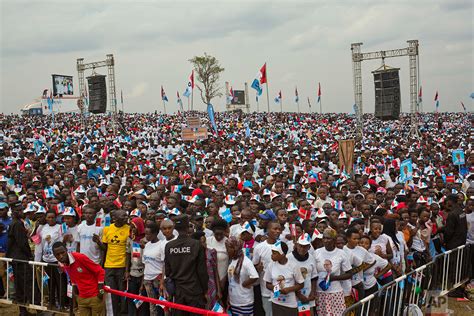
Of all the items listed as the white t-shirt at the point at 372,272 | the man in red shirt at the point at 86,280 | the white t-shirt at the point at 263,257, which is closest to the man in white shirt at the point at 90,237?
the man in red shirt at the point at 86,280

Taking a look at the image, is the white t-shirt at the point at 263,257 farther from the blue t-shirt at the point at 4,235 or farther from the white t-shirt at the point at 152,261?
the blue t-shirt at the point at 4,235

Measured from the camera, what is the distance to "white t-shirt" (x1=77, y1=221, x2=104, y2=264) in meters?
7.55

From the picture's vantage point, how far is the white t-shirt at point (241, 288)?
19.4 feet

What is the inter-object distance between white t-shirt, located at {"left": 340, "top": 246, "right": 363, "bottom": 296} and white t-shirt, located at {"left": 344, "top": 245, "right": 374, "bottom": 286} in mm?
37

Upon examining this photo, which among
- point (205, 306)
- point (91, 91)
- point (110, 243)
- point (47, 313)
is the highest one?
point (91, 91)

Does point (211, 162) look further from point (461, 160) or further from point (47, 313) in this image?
point (47, 313)

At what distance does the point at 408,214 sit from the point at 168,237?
4186mm

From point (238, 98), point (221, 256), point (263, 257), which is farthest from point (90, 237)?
point (238, 98)

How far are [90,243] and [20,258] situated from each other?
3.75 ft

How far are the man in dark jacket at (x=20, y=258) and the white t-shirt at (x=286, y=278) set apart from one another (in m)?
3.80

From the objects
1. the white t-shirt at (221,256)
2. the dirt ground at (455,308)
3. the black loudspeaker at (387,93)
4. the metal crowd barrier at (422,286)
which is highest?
the black loudspeaker at (387,93)

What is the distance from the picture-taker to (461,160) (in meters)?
16.0

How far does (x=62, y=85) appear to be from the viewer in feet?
158

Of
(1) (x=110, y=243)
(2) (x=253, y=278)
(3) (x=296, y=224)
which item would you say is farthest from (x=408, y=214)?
(1) (x=110, y=243)
